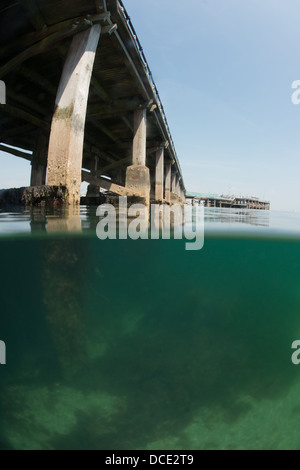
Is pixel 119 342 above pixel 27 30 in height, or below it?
below

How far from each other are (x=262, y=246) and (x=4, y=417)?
321cm

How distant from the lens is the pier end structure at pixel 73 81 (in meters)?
5.50

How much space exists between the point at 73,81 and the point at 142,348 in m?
6.48

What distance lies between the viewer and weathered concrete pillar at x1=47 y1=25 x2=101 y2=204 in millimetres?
5238

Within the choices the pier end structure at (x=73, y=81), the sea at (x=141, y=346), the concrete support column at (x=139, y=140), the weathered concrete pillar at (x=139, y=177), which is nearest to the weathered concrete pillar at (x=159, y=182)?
the pier end structure at (x=73, y=81)

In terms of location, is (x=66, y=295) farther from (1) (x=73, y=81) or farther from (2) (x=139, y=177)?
(2) (x=139, y=177)

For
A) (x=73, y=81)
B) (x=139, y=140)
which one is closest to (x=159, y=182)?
(x=139, y=140)

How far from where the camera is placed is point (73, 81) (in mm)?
5672

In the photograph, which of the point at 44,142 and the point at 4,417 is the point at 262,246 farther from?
the point at 44,142

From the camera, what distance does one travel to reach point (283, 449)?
1514 mm

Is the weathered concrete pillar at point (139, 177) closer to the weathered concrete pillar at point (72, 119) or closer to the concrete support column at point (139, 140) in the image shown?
the concrete support column at point (139, 140)

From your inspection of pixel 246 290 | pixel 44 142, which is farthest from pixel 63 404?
pixel 44 142

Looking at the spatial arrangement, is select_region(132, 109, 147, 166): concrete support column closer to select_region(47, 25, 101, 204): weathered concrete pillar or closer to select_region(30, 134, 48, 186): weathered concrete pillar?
select_region(47, 25, 101, 204): weathered concrete pillar

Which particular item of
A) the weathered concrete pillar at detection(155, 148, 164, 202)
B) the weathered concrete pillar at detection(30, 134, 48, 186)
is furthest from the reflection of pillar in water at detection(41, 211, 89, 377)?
the weathered concrete pillar at detection(155, 148, 164, 202)
